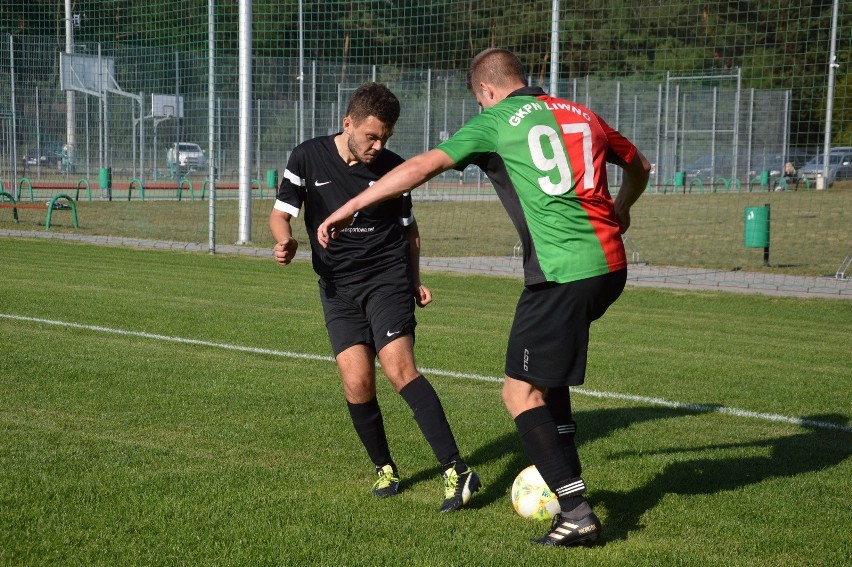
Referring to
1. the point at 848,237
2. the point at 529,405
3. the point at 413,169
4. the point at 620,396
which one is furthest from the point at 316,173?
the point at 848,237

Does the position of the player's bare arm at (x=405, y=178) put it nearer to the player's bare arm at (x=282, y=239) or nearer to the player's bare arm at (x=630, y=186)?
the player's bare arm at (x=282, y=239)

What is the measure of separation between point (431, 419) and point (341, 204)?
1.16 metres

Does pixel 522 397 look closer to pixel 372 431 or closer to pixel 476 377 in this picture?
pixel 372 431

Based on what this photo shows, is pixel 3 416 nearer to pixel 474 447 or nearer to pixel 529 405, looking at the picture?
pixel 474 447

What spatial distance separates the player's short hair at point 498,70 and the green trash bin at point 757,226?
42.6 feet

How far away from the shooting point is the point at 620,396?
24.3 feet

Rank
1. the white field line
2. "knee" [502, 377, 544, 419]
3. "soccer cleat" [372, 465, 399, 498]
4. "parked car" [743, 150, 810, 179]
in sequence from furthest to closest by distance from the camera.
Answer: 1. "parked car" [743, 150, 810, 179]
2. the white field line
3. "soccer cleat" [372, 465, 399, 498]
4. "knee" [502, 377, 544, 419]

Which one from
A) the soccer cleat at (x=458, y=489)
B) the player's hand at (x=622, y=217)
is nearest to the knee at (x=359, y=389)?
the soccer cleat at (x=458, y=489)

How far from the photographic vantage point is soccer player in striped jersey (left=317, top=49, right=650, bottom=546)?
13.5ft

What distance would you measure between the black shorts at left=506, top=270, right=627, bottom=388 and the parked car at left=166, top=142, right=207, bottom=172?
24730 mm

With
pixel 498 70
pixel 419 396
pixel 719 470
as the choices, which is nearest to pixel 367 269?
pixel 419 396

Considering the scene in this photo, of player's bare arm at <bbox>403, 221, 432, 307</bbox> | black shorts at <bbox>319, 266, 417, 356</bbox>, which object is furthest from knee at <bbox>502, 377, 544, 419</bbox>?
player's bare arm at <bbox>403, 221, 432, 307</bbox>

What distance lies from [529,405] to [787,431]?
2851mm

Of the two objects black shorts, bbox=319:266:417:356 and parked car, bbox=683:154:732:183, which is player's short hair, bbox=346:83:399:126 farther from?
parked car, bbox=683:154:732:183
